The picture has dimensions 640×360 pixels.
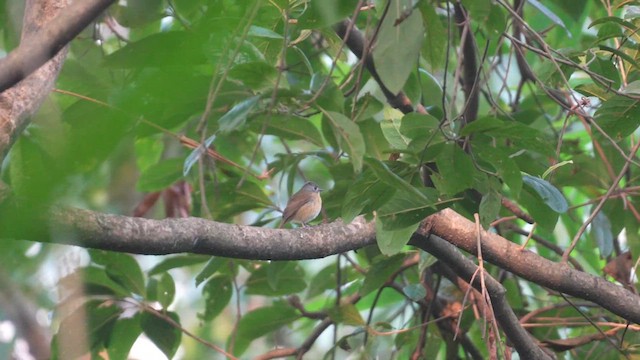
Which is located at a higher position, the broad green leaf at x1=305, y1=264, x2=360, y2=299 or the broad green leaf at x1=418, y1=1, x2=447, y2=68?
the broad green leaf at x1=418, y1=1, x2=447, y2=68

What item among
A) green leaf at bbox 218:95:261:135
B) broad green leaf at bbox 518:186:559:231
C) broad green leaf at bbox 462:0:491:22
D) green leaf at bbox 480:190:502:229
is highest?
broad green leaf at bbox 462:0:491:22

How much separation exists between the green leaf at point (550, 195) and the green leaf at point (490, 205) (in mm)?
150

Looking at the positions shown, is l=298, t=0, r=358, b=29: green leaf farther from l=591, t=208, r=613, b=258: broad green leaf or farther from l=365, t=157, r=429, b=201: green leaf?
l=591, t=208, r=613, b=258: broad green leaf

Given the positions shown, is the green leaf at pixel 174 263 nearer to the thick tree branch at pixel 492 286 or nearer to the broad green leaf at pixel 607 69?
the thick tree branch at pixel 492 286

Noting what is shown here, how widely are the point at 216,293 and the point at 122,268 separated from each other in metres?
0.62

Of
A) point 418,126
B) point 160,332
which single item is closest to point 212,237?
point 418,126

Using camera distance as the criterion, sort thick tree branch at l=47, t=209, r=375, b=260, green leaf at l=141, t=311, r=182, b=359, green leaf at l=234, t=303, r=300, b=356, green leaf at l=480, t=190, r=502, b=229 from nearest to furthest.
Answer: thick tree branch at l=47, t=209, r=375, b=260 → green leaf at l=480, t=190, r=502, b=229 → green leaf at l=141, t=311, r=182, b=359 → green leaf at l=234, t=303, r=300, b=356

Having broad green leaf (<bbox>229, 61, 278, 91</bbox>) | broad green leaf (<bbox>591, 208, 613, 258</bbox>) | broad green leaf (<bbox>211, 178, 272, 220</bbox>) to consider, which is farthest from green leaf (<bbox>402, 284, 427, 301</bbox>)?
broad green leaf (<bbox>229, 61, 278, 91</bbox>)

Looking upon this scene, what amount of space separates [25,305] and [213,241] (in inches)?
39.7

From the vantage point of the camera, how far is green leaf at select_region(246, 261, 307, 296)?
9.05 ft

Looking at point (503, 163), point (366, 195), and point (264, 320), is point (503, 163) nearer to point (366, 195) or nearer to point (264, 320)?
point (366, 195)

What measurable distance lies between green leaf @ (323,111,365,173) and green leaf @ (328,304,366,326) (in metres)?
1.20

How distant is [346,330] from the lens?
3568 mm

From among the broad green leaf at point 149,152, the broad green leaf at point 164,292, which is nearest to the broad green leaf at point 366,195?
the broad green leaf at point 164,292
